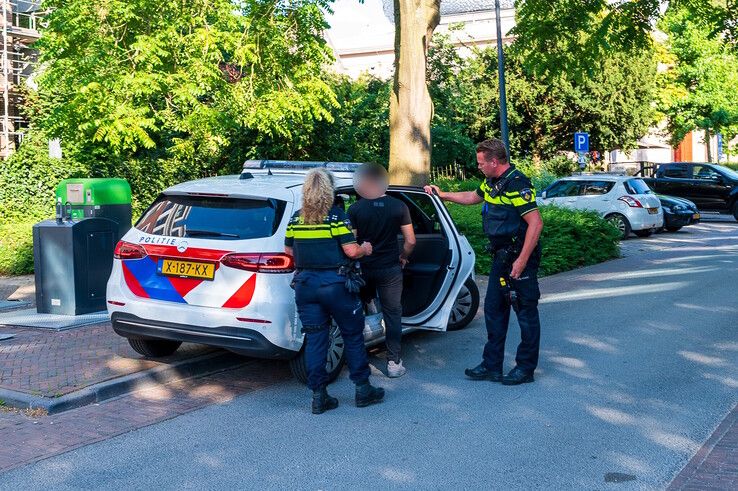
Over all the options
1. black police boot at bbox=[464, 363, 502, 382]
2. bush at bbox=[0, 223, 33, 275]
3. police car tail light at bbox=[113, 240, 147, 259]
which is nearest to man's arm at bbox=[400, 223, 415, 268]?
black police boot at bbox=[464, 363, 502, 382]

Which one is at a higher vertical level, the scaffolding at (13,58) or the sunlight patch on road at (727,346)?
the scaffolding at (13,58)

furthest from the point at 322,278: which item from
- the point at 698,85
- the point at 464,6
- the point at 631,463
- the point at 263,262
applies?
the point at 464,6

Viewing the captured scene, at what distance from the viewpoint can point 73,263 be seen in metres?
10.0

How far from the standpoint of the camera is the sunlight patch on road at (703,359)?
7715 mm

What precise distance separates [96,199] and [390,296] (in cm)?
475

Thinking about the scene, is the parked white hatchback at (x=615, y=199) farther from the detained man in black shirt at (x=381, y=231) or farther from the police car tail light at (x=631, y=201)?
the detained man in black shirt at (x=381, y=231)

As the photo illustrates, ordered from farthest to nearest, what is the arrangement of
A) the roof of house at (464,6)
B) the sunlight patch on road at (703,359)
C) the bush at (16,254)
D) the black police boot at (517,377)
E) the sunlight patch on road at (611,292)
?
the roof of house at (464,6) < the bush at (16,254) < the sunlight patch on road at (611,292) < the sunlight patch on road at (703,359) < the black police boot at (517,377)

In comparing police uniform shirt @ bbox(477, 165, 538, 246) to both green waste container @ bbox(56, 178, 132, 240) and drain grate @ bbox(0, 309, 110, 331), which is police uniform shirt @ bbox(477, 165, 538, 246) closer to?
drain grate @ bbox(0, 309, 110, 331)

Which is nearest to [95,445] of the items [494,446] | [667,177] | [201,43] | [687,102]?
[494,446]

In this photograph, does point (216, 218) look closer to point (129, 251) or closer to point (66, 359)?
point (129, 251)

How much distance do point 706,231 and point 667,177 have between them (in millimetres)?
4869

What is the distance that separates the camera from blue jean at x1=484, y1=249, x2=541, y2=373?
6.91 m

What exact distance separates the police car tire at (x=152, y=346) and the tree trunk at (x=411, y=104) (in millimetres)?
6372

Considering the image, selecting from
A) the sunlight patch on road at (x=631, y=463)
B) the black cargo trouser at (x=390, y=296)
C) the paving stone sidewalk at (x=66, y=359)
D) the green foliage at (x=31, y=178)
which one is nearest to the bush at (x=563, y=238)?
the paving stone sidewalk at (x=66, y=359)
